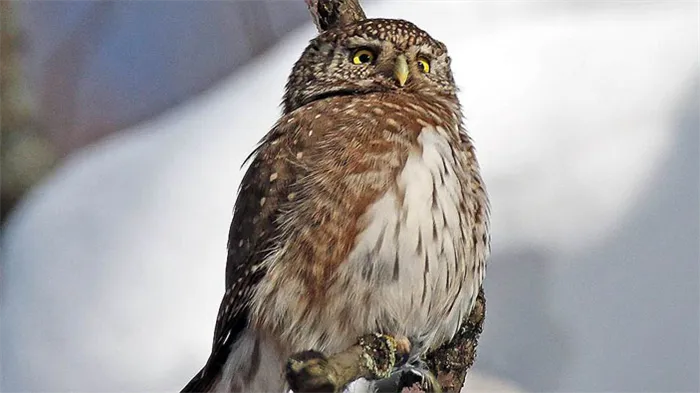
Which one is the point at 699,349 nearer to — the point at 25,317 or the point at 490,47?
the point at 490,47

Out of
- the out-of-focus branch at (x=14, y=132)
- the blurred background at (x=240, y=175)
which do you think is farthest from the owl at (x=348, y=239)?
the out-of-focus branch at (x=14, y=132)

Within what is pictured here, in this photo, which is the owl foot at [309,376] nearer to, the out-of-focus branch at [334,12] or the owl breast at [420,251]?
the owl breast at [420,251]

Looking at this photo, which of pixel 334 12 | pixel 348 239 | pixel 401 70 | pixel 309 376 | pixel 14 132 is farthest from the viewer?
pixel 14 132

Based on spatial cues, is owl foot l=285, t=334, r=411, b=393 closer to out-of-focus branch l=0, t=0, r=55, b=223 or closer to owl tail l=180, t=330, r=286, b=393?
owl tail l=180, t=330, r=286, b=393

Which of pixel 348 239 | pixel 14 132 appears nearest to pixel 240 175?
pixel 14 132

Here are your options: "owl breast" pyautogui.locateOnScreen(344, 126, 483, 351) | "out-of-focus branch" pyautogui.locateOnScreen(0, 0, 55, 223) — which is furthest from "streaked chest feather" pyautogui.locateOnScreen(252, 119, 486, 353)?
"out-of-focus branch" pyautogui.locateOnScreen(0, 0, 55, 223)

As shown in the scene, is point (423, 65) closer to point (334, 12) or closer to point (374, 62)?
point (374, 62)

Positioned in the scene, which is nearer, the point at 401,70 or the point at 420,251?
the point at 420,251
